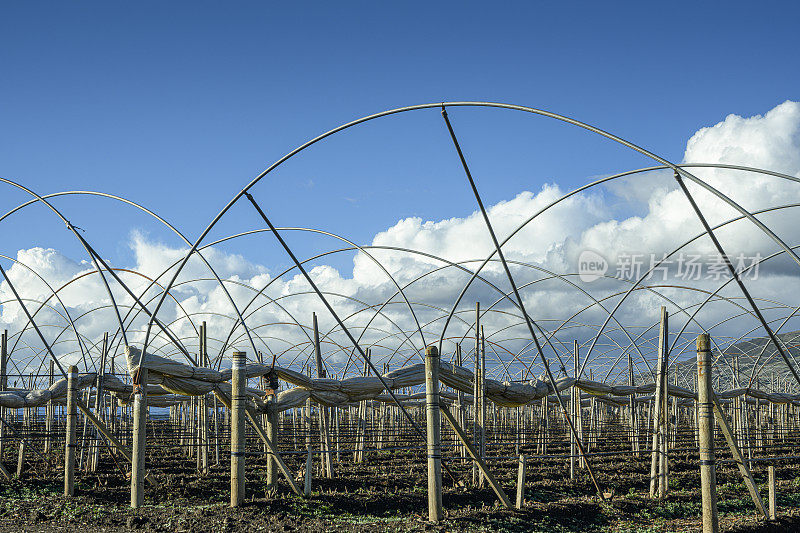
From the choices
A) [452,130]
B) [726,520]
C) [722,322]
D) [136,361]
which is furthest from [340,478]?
[722,322]

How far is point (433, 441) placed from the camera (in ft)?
31.9

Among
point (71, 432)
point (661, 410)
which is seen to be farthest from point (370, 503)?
point (661, 410)

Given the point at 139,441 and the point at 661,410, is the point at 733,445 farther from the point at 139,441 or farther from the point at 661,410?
the point at 139,441

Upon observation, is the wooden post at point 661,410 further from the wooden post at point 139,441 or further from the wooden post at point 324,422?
the wooden post at point 139,441

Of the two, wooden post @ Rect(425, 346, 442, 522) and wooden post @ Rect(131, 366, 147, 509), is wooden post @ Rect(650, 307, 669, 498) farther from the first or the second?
wooden post @ Rect(131, 366, 147, 509)

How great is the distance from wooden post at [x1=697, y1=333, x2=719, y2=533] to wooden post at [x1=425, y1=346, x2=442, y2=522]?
3.44 metres

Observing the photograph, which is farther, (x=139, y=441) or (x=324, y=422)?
(x=324, y=422)

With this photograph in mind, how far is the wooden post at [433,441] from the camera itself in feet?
31.6

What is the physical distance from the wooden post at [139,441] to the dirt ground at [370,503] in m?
0.27

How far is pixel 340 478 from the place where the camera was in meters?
15.3

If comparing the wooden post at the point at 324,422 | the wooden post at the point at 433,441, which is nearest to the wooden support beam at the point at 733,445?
the wooden post at the point at 433,441

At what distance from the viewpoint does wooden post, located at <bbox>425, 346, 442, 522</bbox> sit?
9.64 m

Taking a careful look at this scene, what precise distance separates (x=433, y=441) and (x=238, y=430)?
3.18m

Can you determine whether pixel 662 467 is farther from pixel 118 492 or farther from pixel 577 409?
pixel 118 492
